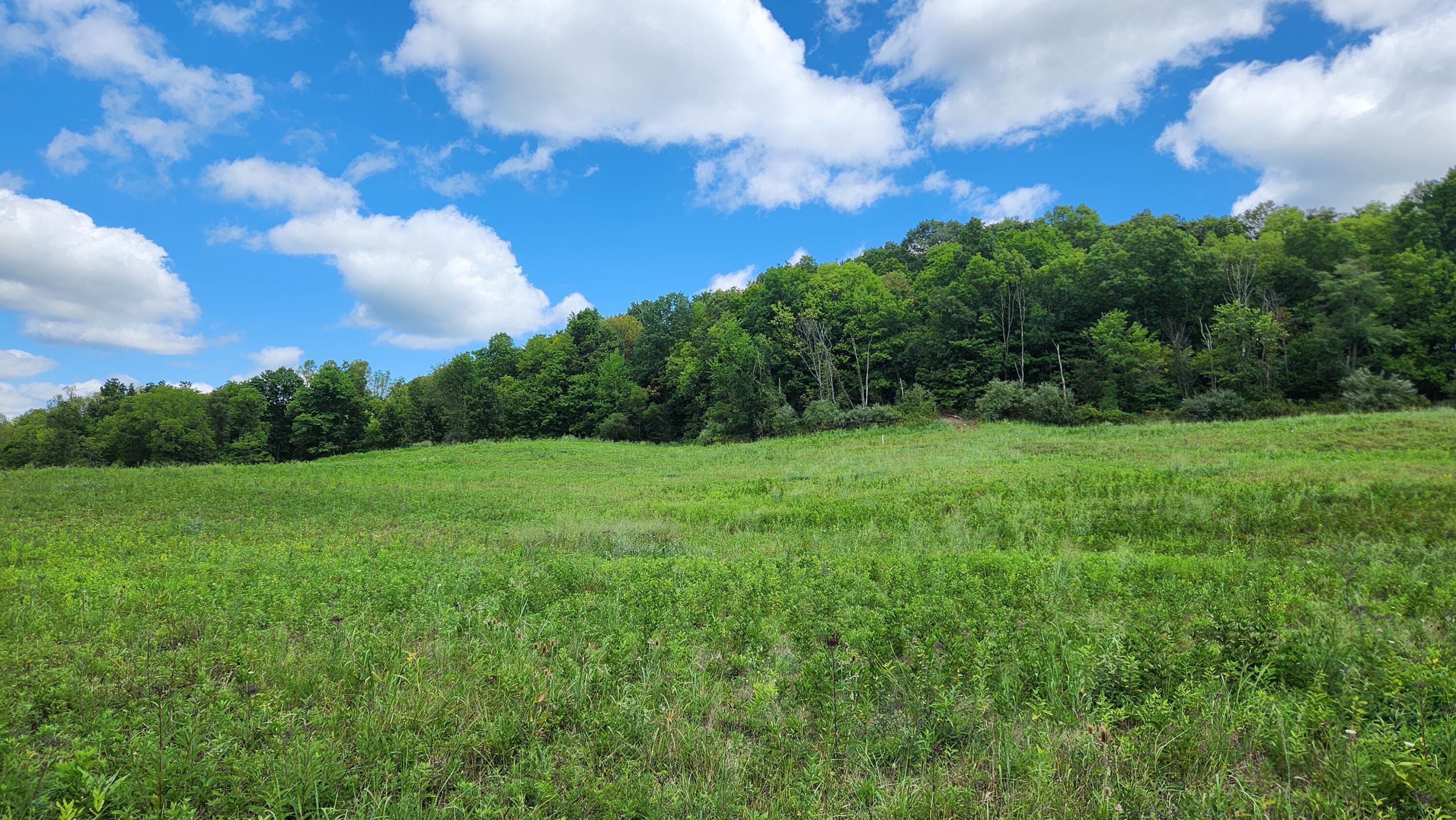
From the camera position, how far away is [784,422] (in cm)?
4956

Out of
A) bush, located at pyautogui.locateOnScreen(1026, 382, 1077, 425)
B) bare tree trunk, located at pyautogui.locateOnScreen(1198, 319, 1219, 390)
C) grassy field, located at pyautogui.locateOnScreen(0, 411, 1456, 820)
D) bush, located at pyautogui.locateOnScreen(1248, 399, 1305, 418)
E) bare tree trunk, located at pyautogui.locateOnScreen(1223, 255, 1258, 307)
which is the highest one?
bare tree trunk, located at pyautogui.locateOnScreen(1223, 255, 1258, 307)

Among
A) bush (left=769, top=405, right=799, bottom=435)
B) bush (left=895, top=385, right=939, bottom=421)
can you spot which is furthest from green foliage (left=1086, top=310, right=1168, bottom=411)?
bush (left=769, top=405, right=799, bottom=435)

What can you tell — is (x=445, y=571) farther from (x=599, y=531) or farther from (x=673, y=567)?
(x=599, y=531)

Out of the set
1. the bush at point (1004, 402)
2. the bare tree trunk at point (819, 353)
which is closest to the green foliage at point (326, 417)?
the bare tree trunk at point (819, 353)

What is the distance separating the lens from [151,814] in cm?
270

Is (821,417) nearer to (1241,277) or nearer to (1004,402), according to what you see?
(1004,402)

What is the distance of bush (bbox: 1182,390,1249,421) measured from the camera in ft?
121

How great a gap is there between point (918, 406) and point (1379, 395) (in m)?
26.1

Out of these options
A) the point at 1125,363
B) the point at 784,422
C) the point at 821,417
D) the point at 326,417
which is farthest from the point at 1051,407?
the point at 326,417

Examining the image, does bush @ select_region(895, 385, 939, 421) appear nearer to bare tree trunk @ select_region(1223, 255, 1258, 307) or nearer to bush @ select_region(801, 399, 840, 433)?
bush @ select_region(801, 399, 840, 433)

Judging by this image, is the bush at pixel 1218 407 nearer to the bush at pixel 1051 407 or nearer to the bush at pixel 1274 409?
the bush at pixel 1274 409

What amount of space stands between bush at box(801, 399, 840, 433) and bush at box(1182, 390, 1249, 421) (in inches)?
947

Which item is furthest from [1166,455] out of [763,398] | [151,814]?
[763,398]

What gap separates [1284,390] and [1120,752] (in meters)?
52.4
